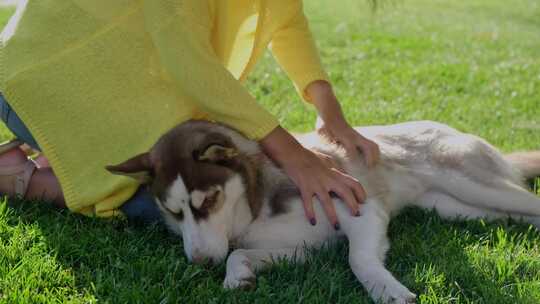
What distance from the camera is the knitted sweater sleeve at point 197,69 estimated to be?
321 centimetres

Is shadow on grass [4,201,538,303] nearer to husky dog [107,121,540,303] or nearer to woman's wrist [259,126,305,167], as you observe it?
husky dog [107,121,540,303]

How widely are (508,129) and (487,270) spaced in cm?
298

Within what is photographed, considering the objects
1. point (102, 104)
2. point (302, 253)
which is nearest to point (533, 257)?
point (302, 253)

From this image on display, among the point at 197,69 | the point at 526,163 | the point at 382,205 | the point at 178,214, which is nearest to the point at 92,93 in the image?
the point at 197,69

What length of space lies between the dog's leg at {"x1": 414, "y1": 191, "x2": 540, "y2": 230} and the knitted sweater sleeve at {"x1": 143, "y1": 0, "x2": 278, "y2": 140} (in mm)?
1202

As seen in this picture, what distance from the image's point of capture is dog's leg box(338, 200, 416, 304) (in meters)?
2.78

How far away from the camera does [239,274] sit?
2939mm

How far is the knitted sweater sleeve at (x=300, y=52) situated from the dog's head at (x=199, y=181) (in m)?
0.79

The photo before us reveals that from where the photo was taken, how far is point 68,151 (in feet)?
12.0

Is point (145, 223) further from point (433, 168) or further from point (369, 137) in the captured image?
point (433, 168)

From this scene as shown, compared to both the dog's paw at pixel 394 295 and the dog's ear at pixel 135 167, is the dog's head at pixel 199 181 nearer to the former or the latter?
the dog's ear at pixel 135 167

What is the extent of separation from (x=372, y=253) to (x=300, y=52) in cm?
148

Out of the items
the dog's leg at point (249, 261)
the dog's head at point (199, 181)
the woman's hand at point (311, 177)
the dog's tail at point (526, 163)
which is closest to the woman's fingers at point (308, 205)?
the woman's hand at point (311, 177)

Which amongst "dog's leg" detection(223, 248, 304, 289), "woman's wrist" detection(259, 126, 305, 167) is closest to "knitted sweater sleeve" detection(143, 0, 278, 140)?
"woman's wrist" detection(259, 126, 305, 167)
